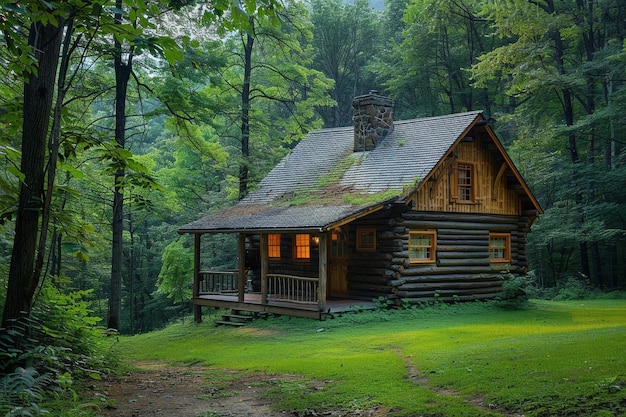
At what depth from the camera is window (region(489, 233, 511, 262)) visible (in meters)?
22.7

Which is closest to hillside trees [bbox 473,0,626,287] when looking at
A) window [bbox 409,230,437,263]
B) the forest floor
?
window [bbox 409,230,437,263]

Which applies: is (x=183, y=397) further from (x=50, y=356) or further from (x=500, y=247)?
(x=500, y=247)

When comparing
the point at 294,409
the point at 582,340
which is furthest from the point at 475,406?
the point at 582,340

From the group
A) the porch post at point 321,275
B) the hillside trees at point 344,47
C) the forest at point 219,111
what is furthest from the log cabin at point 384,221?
the hillside trees at point 344,47

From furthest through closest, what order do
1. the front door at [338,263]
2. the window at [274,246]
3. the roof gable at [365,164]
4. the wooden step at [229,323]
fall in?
the window at [274,246] < the front door at [338,263] < the roof gable at [365,164] < the wooden step at [229,323]

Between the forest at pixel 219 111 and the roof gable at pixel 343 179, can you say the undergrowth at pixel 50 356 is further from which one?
the roof gable at pixel 343 179

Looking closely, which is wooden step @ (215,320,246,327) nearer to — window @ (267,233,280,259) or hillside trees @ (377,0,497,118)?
window @ (267,233,280,259)

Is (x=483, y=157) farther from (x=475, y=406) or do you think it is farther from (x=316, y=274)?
(x=475, y=406)

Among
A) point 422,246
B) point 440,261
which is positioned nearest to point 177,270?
point 422,246

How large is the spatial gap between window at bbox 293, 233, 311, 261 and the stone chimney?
167 inches

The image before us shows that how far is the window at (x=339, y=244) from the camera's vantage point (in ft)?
68.6

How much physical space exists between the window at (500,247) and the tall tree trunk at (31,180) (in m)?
19.2

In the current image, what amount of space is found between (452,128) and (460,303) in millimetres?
6320

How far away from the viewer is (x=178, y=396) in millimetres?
8461
